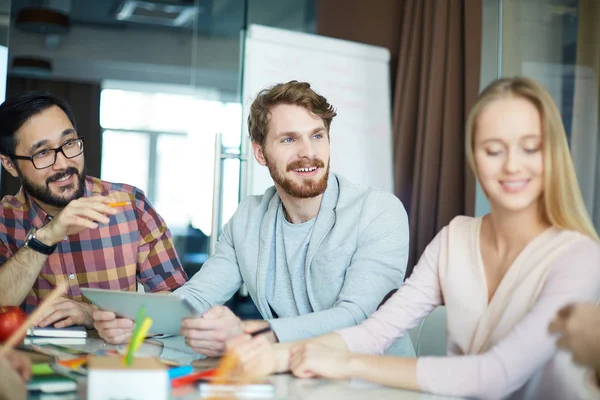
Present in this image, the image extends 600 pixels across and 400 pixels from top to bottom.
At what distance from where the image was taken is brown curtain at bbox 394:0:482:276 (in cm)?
360

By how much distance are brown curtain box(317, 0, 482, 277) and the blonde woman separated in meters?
2.10

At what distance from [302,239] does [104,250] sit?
0.73 m

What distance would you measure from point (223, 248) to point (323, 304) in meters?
0.40

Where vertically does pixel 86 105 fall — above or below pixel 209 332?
above

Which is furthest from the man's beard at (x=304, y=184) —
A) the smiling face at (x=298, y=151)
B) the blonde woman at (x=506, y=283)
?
the blonde woman at (x=506, y=283)

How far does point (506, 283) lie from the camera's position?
Answer: 1.38 m

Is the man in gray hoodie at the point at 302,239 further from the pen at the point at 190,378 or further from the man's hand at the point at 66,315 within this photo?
the pen at the point at 190,378

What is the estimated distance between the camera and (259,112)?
217cm

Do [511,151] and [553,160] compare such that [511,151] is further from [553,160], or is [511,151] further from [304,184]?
[304,184]

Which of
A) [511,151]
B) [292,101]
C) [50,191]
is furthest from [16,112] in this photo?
[511,151]

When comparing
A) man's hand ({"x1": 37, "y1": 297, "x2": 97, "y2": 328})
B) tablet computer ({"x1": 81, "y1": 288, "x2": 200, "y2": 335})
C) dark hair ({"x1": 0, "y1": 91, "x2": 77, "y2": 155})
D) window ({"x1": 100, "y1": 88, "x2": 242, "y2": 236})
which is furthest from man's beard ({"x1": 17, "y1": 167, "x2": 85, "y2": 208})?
A: window ({"x1": 100, "y1": 88, "x2": 242, "y2": 236})

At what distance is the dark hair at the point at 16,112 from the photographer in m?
2.24

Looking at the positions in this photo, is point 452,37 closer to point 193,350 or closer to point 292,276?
point 292,276

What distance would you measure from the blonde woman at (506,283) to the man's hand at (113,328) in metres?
0.46
